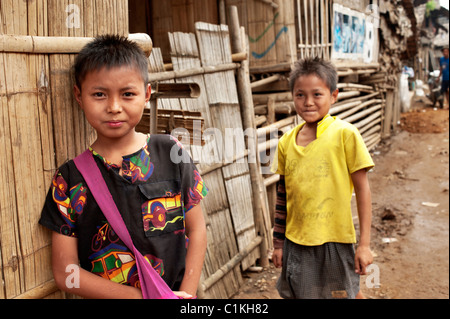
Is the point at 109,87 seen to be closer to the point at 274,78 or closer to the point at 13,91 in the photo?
the point at 13,91

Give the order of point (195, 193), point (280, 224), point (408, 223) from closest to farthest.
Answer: point (195, 193)
point (280, 224)
point (408, 223)

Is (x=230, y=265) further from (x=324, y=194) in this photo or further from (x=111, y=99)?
(x=111, y=99)

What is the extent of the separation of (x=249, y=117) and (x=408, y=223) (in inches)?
129

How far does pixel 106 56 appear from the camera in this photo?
53.4 inches

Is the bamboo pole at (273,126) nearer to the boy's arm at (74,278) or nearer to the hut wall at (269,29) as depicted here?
the hut wall at (269,29)

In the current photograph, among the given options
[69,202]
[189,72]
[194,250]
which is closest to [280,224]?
[194,250]

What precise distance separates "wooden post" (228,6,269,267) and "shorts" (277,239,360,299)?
2076 millimetres

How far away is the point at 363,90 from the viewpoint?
32.2 feet

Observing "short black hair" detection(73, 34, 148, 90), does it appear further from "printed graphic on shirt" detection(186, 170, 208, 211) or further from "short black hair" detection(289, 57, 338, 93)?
"short black hair" detection(289, 57, 338, 93)

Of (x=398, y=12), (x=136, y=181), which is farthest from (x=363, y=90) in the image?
(x=136, y=181)

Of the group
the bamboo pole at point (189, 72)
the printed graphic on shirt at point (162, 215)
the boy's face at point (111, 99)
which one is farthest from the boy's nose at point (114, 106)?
the bamboo pole at point (189, 72)

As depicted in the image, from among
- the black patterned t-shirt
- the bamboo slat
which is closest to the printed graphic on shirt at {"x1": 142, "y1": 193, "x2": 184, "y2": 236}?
the black patterned t-shirt

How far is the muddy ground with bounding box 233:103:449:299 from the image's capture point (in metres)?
4.34

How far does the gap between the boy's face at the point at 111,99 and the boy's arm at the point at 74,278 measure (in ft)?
1.28
